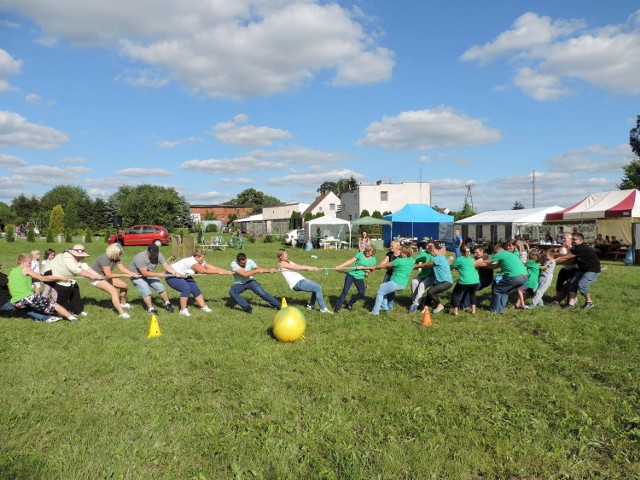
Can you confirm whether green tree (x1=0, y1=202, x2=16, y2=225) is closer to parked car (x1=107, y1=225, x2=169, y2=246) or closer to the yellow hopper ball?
parked car (x1=107, y1=225, x2=169, y2=246)

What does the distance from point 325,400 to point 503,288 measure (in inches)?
225

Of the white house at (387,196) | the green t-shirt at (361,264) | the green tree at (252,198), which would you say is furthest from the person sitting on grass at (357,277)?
the green tree at (252,198)

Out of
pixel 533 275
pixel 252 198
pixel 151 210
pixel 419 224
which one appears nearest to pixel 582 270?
pixel 533 275

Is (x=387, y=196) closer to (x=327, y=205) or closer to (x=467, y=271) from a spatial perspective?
(x=327, y=205)

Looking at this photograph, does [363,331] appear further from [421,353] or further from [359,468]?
[359,468]

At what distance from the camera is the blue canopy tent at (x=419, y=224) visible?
28.3 metres

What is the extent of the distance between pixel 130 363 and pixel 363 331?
3.65m

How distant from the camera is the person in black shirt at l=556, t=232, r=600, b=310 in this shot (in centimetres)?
918

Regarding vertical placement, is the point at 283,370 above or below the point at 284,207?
below

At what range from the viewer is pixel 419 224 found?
32094mm

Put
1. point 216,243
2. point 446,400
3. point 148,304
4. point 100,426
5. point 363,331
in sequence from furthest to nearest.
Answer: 1. point 216,243
2. point 148,304
3. point 363,331
4. point 446,400
5. point 100,426

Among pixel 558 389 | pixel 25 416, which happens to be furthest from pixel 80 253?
pixel 558 389

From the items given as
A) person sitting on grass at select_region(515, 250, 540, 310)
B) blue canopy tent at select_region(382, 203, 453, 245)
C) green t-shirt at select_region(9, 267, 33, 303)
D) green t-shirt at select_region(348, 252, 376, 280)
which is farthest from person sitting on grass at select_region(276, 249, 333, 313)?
blue canopy tent at select_region(382, 203, 453, 245)

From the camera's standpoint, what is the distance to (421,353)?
6250 mm
